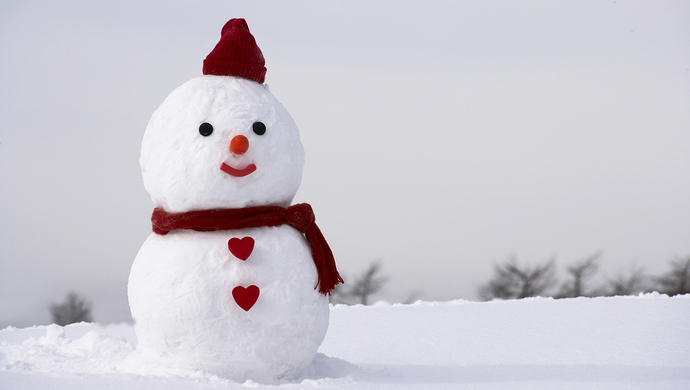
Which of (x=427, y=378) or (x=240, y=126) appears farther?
(x=427, y=378)

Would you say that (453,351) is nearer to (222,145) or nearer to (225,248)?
(225,248)

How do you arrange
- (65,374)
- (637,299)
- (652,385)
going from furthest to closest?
(637,299)
(652,385)
(65,374)

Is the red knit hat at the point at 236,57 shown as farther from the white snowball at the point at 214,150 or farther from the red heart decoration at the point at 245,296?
the red heart decoration at the point at 245,296

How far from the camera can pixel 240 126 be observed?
4176 millimetres

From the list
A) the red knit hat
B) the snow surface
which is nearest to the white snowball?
the red knit hat

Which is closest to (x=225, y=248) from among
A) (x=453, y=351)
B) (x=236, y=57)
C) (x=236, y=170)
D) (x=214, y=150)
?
(x=236, y=170)

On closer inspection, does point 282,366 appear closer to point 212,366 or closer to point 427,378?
point 212,366

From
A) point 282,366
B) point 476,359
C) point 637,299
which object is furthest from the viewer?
point 637,299

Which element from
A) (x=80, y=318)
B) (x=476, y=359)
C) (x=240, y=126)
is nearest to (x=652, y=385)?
(x=476, y=359)

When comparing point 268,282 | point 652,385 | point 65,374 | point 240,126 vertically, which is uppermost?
point 240,126

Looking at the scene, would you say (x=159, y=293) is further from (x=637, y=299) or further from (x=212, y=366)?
(x=637, y=299)

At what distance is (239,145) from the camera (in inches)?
159

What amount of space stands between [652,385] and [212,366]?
315 centimetres

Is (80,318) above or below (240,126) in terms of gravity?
below
